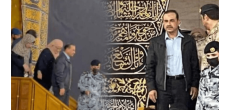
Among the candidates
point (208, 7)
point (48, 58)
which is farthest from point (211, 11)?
point (48, 58)

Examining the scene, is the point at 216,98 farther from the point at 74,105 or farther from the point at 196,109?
the point at 74,105

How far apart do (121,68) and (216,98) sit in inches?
42.5

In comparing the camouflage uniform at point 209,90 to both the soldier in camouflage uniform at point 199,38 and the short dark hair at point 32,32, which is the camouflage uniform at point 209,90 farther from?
the short dark hair at point 32,32

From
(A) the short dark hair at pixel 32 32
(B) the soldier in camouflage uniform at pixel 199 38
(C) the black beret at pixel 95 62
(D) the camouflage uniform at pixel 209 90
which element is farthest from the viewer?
(A) the short dark hair at pixel 32 32

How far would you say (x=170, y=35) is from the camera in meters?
5.43

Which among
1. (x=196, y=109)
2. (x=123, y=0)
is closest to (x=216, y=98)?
(x=196, y=109)

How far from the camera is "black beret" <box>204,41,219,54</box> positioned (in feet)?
17.5

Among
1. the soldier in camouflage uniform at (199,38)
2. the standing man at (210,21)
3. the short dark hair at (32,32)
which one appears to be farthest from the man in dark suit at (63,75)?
the standing man at (210,21)

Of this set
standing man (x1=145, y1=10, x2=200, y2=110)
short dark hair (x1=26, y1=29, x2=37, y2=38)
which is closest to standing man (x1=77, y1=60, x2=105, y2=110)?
standing man (x1=145, y1=10, x2=200, y2=110)

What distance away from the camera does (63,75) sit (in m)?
5.53

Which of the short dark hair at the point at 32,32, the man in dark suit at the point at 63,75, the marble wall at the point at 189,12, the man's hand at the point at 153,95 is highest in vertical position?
the marble wall at the point at 189,12

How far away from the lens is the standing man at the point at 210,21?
535cm

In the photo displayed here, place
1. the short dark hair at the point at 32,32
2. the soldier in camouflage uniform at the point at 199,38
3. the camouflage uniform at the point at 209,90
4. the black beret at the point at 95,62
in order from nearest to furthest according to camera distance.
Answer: the camouflage uniform at the point at 209,90
the soldier in camouflage uniform at the point at 199,38
the black beret at the point at 95,62
the short dark hair at the point at 32,32

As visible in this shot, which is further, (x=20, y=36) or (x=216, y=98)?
(x=20, y=36)
